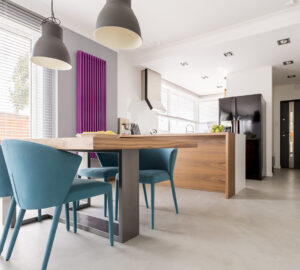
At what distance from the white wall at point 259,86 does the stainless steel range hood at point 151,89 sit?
191cm

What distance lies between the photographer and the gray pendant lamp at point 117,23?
170cm

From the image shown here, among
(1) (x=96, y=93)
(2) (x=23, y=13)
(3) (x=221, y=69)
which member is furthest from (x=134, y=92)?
(2) (x=23, y=13)

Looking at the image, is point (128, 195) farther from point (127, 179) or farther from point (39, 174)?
point (39, 174)

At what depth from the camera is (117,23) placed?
1.69 meters

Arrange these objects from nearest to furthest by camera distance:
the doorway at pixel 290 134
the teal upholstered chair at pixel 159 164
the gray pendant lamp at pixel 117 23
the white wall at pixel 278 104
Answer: the gray pendant lamp at pixel 117 23, the teal upholstered chair at pixel 159 164, the doorway at pixel 290 134, the white wall at pixel 278 104

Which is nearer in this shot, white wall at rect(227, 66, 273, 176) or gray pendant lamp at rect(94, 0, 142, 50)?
gray pendant lamp at rect(94, 0, 142, 50)

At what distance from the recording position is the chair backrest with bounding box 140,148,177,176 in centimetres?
235

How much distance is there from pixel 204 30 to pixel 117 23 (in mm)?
3300

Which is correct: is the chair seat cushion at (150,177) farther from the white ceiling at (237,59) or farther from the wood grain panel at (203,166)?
the white ceiling at (237,59)

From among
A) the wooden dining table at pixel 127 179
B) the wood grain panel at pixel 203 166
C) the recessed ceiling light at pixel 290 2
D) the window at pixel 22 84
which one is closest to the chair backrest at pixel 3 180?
the wooden dining table at pixel 127 179

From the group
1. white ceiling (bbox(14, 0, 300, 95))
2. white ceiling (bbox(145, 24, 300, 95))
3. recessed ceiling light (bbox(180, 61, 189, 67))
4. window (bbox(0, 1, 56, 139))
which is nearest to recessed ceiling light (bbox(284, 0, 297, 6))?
white ceiling (bbox(14, 0, 300, 95))

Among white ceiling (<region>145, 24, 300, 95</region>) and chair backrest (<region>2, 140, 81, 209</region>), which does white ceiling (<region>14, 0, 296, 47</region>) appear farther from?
chair backrest (<region>2, 140, 81, 209</region>)

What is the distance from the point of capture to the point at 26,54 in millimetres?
3666

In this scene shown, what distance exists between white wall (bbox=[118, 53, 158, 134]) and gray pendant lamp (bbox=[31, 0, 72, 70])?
2.86 m
